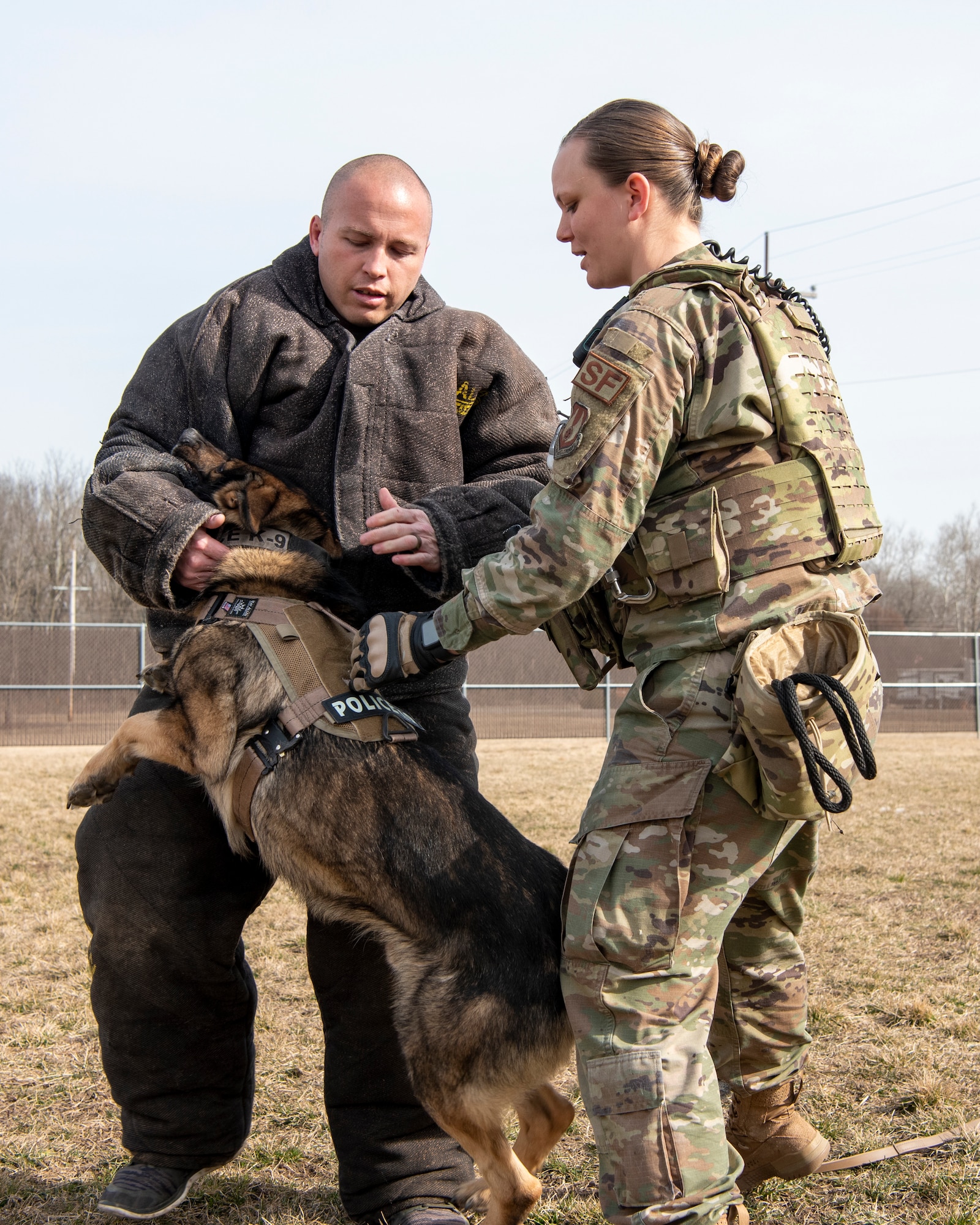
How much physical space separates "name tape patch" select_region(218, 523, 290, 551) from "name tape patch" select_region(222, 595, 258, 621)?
215 millimetres

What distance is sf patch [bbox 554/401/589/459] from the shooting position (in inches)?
95.4

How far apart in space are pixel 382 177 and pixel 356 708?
1813mm

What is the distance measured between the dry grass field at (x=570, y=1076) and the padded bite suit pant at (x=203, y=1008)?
256 millimetres

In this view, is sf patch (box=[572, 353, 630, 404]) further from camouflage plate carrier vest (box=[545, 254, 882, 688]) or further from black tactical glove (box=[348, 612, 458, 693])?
black tactical glove (box=[348, 612, 458, 693])

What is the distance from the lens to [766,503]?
2480 millimetres

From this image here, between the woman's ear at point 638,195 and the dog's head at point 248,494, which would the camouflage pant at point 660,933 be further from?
the dog's head at point 248,494

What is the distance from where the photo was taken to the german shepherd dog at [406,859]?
2.73 m

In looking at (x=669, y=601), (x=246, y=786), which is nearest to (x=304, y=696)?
(x=246, y=786)

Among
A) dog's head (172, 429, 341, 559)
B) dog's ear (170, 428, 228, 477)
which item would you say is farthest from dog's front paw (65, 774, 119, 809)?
dog's ear (170, 428, 228, 477)

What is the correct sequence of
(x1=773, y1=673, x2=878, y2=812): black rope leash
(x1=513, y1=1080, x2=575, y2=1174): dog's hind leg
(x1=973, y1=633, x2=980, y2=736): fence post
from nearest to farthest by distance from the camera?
(x1=773, y1=673, x2=878, y2=812): black rope leash, (x1=513, y1=1080, x2=575, y2=1174): dog's hind leg, (x1=973, y1=633, x2=980, y2=736): fence post

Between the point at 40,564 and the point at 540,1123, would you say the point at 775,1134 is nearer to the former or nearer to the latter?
the point at 540,1123

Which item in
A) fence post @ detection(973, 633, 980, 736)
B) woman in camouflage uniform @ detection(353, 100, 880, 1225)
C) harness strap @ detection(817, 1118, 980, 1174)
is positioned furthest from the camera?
fence post @ detection(973, 633, 980, 736)

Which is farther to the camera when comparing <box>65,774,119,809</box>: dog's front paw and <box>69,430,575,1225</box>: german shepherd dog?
<box>65,774,119,809</box>: dog's front paw

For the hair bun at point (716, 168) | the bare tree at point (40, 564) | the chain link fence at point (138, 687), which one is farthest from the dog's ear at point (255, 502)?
the bare tree at point (40, 564)
